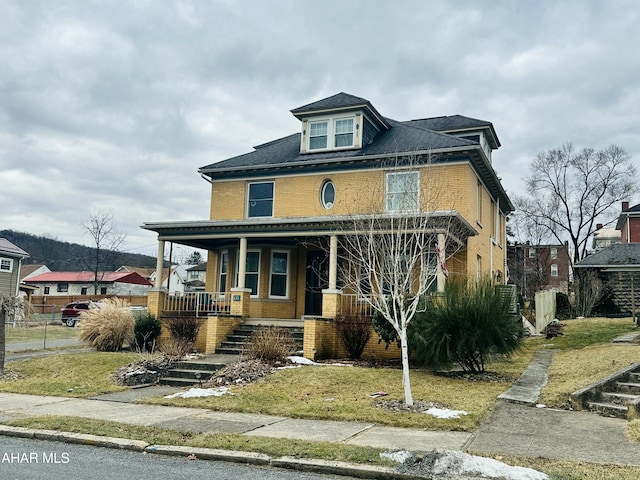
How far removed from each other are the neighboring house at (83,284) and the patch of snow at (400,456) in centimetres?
5947

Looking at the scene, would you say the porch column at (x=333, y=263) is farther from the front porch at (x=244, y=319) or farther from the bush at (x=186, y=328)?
the bush at (x=186, y=328)

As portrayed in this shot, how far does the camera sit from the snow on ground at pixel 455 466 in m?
5.64

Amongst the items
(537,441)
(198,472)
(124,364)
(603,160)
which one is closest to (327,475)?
(198,472)

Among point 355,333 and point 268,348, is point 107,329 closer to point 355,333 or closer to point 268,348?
point 268,348

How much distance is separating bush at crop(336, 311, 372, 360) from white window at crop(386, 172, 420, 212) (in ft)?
10.2

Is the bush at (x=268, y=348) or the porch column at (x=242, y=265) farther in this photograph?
the porch column at (x=242, y=265)

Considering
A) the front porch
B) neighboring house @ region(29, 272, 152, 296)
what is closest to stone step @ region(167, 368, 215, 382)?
the front porch

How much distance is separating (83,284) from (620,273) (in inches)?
2119

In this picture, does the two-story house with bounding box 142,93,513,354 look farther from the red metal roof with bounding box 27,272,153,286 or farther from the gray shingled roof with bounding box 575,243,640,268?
the red metal roof with bounding box 27,272,153,286

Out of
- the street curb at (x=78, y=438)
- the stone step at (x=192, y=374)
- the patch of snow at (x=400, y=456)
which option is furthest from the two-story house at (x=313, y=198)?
the patch of snow at (x=400, y=456)

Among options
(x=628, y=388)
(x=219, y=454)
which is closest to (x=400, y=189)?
(x=628, y=388)

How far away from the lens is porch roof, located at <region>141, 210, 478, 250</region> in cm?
1450

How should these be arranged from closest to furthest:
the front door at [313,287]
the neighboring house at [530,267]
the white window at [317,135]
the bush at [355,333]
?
1. the bush at [355,333]
2. the front door at [313,287]
3. the white window at [317,135]
4. the neighboring house at [530,267]

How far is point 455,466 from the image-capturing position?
5.92 meters
